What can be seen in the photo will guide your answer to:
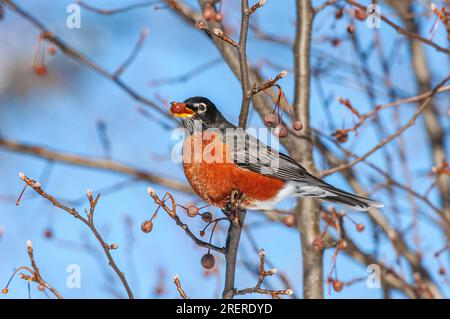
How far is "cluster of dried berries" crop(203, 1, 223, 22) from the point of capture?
12.5 ft

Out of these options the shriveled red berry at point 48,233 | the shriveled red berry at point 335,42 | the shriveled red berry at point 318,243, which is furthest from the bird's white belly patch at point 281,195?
the shriveled red berry at point 48,233

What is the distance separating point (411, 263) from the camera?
4492mm

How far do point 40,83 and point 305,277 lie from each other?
17.7 feet

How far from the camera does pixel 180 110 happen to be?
3.47 meters

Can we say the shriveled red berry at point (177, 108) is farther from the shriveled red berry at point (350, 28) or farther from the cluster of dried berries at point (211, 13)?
the shriveled red berry at point (350, 28)

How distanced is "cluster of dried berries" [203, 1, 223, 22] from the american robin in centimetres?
52

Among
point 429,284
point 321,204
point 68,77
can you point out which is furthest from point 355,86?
point 68,77

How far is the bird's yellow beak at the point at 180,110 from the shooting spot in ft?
11.2

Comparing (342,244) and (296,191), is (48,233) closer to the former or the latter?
(296,191)

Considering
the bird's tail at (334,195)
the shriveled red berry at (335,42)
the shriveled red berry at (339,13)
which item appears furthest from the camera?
the shriveled red berry at (335,42)

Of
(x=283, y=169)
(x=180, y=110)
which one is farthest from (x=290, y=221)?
(x=180, y=110)

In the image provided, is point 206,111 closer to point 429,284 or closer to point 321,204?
point 321,204

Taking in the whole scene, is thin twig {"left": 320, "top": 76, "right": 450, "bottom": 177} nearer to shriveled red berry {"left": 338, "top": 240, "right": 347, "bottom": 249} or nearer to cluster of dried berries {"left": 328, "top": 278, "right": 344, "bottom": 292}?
shriveled red berry {"left": 338, "top": 240, "right": 347, "bottom": 249}
